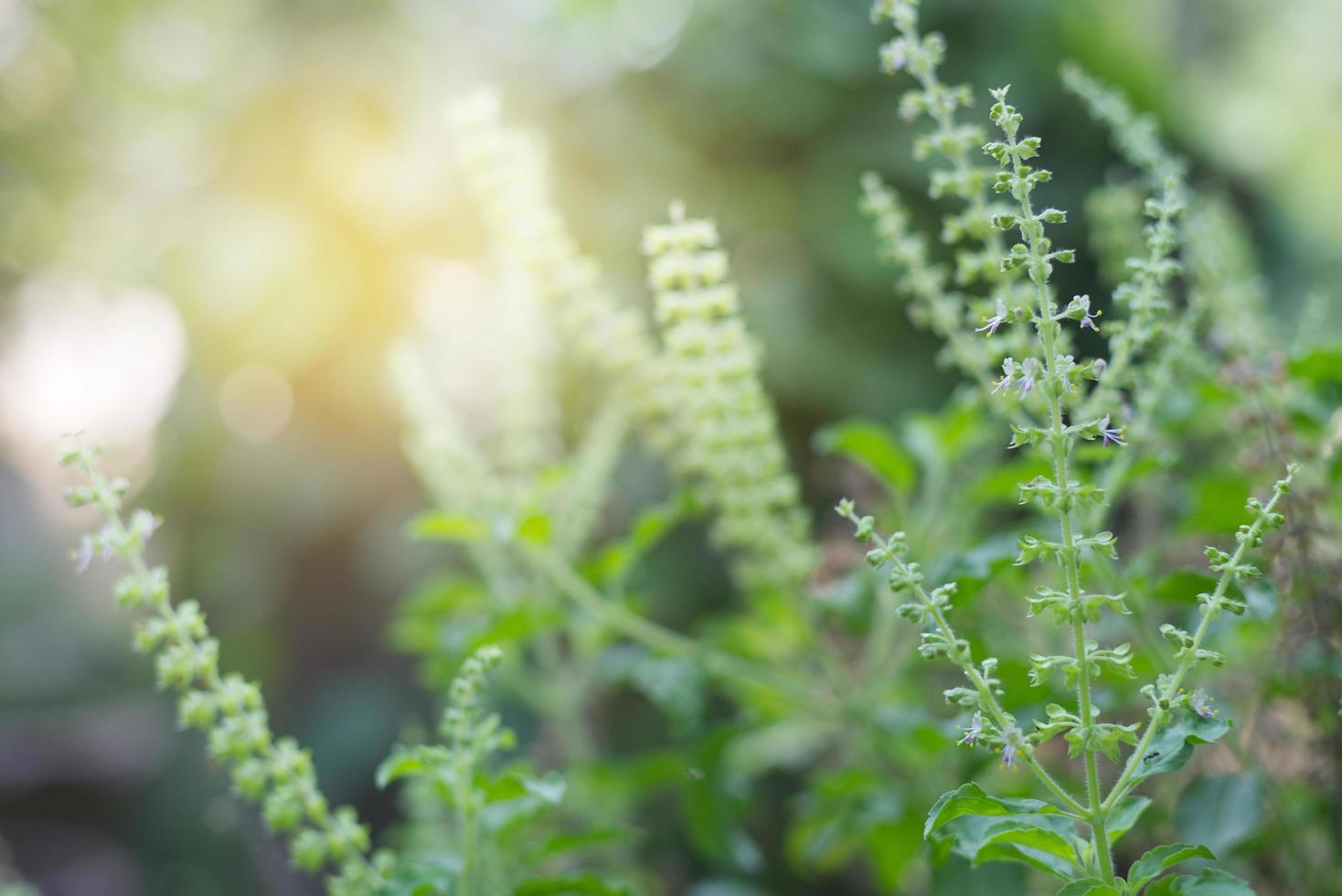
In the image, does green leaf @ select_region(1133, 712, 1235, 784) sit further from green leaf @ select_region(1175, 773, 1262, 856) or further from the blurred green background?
the blurred green background

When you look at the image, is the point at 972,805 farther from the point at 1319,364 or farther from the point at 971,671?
the point at 1319,364

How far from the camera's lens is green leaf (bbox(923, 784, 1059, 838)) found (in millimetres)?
588

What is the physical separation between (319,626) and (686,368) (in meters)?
1.82

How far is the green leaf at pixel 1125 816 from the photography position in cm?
60

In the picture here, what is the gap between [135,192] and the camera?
2596 millimetres

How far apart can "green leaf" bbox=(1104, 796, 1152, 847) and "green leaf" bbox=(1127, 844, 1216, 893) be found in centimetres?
2

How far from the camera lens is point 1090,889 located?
576 millimetres

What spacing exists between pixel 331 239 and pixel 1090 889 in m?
2.19

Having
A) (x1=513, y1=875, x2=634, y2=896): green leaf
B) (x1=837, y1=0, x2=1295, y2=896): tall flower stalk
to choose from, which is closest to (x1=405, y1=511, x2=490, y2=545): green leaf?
(x1=513, y1=875, x2=634, y2=896): green leaf

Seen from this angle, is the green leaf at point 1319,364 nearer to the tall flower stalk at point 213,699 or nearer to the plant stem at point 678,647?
the plant stem at point 678,647

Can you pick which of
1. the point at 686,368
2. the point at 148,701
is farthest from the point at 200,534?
the point at 686,368

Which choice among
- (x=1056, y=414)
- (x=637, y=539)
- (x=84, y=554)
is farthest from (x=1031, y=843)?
(x=84, y=554)

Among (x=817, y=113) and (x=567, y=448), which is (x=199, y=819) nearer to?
(x=567, y=448)

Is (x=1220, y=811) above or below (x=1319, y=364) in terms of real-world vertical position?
below
